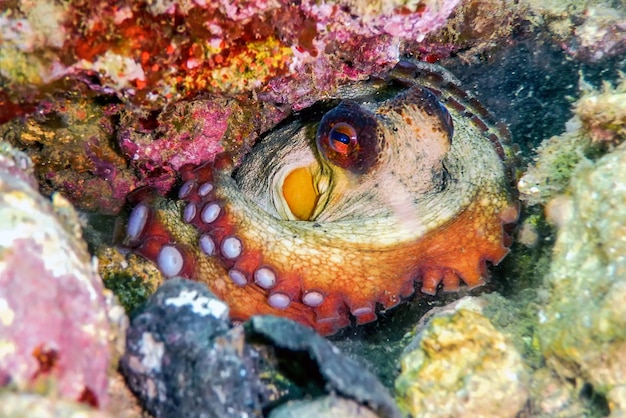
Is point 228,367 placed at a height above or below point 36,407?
below

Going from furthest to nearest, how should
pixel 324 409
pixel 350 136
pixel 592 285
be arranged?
pixel 350 136, pixel 592 285, pixel 324 409

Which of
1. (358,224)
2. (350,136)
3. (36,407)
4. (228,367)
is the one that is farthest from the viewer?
(358,224)

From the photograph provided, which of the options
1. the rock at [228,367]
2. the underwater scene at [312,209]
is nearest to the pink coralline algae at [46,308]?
the underwater scene at [312,209]

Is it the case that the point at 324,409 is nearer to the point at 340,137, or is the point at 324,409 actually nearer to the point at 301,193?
the point at 340,137

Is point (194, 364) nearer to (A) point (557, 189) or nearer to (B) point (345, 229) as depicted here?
(B) point (345, 229)

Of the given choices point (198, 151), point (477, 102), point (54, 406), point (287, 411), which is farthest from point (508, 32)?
point (54, 406)

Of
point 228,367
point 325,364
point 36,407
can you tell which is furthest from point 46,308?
point 325,364

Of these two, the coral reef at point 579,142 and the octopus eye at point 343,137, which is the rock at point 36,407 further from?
the coral reef at point 579,142
